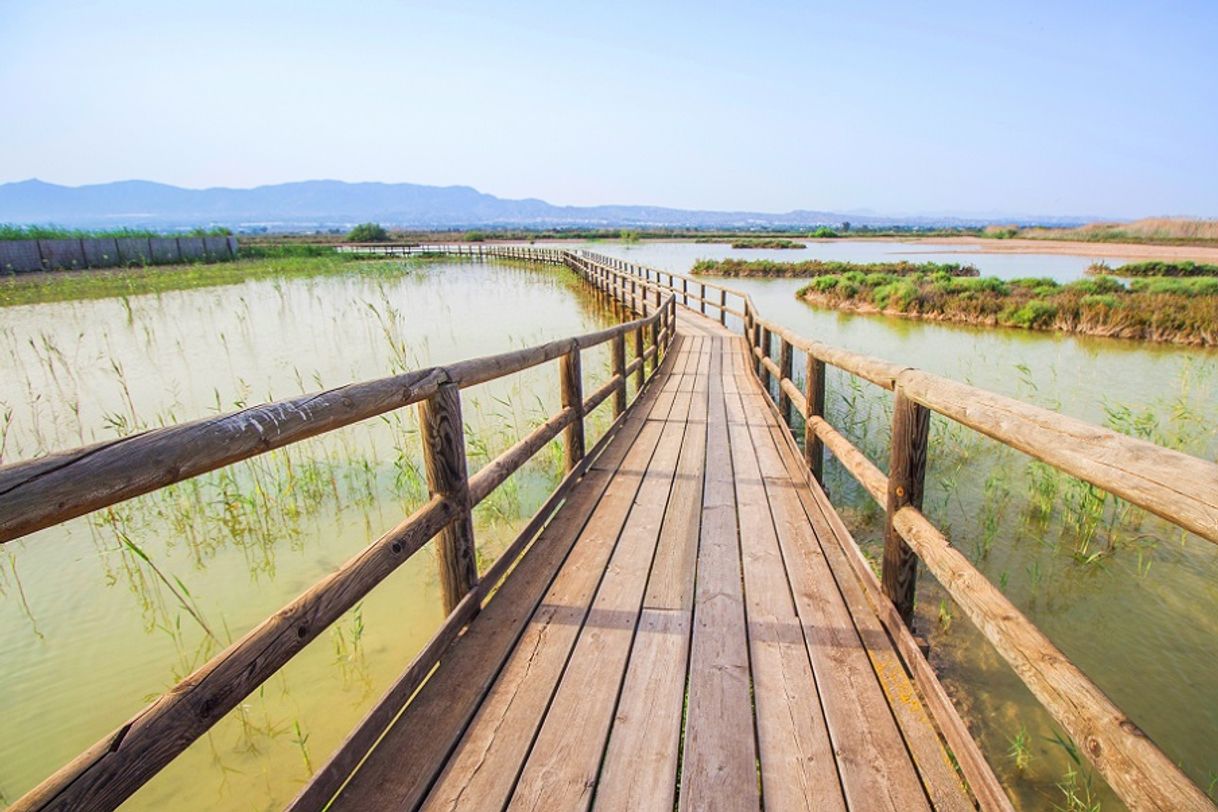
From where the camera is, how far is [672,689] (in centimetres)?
222

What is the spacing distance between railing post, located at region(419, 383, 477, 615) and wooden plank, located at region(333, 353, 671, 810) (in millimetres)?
218

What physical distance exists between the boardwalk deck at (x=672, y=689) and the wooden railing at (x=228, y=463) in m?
0.22

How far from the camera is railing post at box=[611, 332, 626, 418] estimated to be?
590cm

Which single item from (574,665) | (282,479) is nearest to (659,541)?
(574,665)

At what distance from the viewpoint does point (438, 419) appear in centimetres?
241

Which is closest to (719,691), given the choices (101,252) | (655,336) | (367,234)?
(655,336)

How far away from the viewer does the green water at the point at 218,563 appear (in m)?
2.94

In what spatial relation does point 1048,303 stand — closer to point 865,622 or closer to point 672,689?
point 865,622

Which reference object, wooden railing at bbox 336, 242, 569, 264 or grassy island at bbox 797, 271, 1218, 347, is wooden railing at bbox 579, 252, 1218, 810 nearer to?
grassy island at bbox 797, 271, 1218, 347

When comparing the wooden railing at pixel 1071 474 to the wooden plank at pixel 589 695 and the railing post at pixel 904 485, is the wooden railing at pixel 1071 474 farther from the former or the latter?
the wooden plank at pixel 589 695

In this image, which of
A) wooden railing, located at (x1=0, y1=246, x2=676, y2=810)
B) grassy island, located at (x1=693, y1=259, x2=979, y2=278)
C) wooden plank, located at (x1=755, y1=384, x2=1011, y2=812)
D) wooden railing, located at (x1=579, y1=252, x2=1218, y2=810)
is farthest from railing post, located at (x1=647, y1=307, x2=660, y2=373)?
grassy island, located at (x1=693, y1=259, x2=979, y2=278)

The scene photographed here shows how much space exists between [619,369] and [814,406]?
227cm

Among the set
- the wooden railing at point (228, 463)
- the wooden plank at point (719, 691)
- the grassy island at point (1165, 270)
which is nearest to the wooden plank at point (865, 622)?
the wooden plank at point (719, 691)

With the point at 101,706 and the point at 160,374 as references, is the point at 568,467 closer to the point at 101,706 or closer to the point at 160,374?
the point at 101,706
